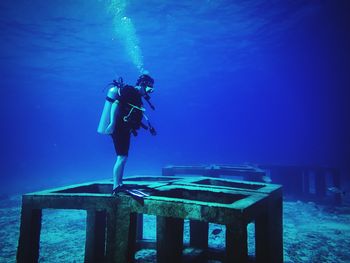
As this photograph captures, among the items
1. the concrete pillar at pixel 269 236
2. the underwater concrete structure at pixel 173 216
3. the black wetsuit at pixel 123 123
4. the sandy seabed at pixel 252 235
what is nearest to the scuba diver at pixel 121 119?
the black wetsuit at pixel 123 123

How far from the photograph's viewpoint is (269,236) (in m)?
3.59

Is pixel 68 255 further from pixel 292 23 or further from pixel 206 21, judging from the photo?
pixel 292 23

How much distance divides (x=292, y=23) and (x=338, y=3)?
3.87 m

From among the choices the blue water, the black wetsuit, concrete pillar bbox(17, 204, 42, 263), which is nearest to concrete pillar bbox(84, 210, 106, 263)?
concrete pillar bbox(17, 204, 42, 263)

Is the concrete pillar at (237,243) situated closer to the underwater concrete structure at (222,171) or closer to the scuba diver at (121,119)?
the scuba diver at (121,119)

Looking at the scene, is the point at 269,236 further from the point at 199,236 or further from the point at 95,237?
the point at 95,237

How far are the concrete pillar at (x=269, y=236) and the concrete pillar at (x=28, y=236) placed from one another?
3647mm

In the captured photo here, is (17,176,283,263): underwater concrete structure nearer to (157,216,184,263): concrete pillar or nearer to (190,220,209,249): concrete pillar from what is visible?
(157,216,184,263): concrete pillar

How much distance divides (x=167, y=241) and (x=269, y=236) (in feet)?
5.09

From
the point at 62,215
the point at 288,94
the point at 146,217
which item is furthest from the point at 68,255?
the point at 288,94

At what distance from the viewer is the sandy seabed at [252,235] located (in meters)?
6.57

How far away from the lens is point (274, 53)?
32.1 m

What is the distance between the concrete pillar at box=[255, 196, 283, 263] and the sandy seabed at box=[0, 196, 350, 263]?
1915mm

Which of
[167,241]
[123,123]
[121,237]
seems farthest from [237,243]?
[123,123]
